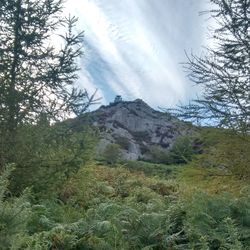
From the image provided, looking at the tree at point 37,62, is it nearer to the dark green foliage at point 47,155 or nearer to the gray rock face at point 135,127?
the dark green foliage at point 47,155

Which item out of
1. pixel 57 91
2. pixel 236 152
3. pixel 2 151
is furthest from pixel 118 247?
pixel 57 91

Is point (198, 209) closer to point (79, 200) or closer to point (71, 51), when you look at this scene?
point (79, 200)

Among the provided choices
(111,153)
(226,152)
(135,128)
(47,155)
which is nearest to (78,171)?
(47,155)

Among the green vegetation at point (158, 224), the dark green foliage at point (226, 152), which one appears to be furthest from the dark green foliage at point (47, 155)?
the dark green foliage at point (226, 152)

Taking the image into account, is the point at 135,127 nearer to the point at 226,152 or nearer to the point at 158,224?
the point at 226,152

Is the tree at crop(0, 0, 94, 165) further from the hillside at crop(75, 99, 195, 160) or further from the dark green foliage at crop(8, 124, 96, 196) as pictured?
the hillside at crop(75, 99, 195, 160)

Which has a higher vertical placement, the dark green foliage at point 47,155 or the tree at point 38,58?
the tree at point 38,58

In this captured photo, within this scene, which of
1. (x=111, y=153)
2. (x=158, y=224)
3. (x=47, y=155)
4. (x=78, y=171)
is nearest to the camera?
(x=158, y=224)

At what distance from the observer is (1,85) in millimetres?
10289

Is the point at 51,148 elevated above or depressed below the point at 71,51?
below

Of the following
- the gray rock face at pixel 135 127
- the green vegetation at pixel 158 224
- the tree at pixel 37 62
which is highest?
the gray rock face at pixel 135 127

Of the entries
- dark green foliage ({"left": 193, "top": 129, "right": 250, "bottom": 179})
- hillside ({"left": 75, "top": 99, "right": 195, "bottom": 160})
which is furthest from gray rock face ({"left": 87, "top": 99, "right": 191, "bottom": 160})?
dark green foliage ({"left": 193, "top": 129, "right": 250, "bottom": 179})

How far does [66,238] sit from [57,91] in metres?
7.29

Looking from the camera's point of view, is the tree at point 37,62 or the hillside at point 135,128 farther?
the hillside at point 135,128
